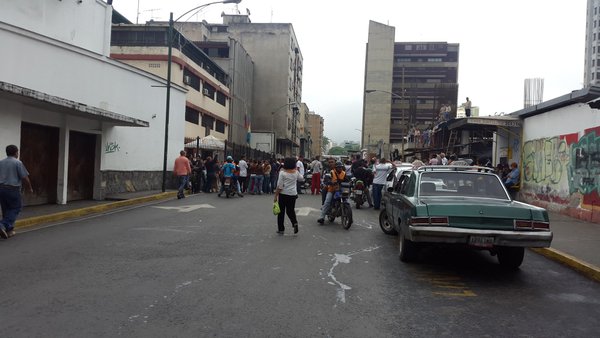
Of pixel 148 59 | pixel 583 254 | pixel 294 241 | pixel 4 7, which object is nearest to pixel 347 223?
pixel 294 241

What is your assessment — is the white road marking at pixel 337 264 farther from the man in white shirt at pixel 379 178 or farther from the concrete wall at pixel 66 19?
the concrete wall at pixel 66 19

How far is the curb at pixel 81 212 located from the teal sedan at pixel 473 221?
7.98m

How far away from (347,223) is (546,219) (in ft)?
16.3

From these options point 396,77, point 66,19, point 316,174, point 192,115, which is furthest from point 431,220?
point 396,77

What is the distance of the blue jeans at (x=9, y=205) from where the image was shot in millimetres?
8922

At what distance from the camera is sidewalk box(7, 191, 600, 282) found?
7.71m

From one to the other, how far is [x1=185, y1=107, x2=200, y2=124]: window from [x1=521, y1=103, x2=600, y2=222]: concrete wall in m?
25.9

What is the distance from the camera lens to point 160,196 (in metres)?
17.5

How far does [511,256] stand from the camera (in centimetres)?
723

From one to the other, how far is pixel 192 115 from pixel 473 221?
33795 millimetres

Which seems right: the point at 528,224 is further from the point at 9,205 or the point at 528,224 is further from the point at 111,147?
the point at 111,147

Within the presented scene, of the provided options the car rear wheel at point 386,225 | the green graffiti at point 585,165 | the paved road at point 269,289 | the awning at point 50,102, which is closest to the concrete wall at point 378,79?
the green graffiti at point 585,165

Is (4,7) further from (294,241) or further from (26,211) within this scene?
(294,241)

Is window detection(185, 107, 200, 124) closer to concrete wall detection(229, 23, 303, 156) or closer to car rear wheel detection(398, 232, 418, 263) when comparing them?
concrete wall detection(229, 23, 303, 156)
